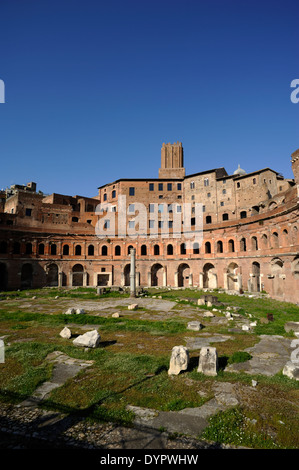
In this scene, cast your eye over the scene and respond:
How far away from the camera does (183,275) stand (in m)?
38.6

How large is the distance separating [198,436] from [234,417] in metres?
0.99

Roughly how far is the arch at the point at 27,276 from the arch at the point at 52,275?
7.91 feet

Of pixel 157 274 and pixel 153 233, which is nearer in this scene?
pixel 157 274

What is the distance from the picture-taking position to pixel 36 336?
11.6 meters

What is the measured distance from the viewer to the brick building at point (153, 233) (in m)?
32.2

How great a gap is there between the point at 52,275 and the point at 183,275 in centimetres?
1963

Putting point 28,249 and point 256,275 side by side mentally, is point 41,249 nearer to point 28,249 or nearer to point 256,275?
point 28,249

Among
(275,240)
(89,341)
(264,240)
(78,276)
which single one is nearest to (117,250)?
(78,276)

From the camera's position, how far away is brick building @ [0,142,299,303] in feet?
106

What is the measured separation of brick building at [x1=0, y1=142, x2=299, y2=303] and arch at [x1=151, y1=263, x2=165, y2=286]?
15 cm

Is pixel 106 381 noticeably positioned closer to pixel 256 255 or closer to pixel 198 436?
pixel 198 436

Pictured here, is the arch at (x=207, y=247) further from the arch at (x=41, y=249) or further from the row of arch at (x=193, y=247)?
the arch at (x=41, y=249)
